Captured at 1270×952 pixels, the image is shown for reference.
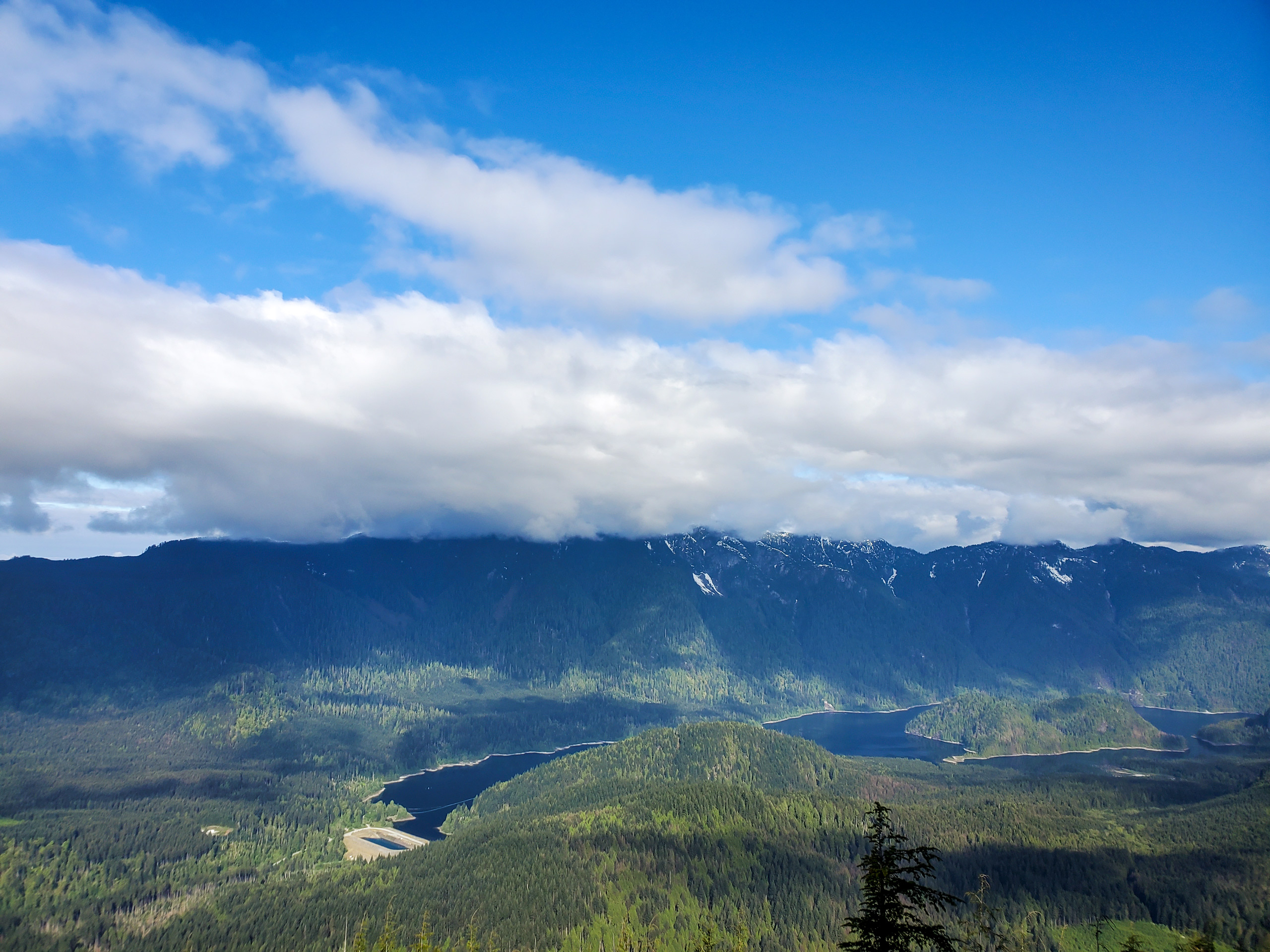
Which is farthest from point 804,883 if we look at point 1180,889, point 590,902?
point 1180,889

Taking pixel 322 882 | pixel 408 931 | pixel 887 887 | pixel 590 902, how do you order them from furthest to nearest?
1. pixel 322 882
2. pixel 590 902
3. pixel 408 931
4. pixel 887 887

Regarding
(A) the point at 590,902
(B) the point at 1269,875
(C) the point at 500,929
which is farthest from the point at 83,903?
(B) the point at 1269,875

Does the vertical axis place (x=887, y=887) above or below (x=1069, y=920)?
above

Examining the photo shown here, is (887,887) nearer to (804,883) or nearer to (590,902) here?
(590,902)

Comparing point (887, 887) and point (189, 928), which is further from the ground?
point (887, 887)

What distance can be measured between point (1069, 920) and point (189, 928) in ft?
707

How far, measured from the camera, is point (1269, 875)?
628 ft

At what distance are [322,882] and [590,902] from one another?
7425 centimetres

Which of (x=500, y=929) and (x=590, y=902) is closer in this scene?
(x=500, y=929)

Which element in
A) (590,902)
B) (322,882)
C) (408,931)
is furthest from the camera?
(322,882)

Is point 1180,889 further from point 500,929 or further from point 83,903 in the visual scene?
point 83,903

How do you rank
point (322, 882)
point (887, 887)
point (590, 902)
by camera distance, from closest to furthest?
point (887, 887) → point (590, 902) → point (322, 882)

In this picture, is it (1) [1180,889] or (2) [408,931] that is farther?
(1) [1180,889]

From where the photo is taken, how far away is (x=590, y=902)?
18238 centimetres
